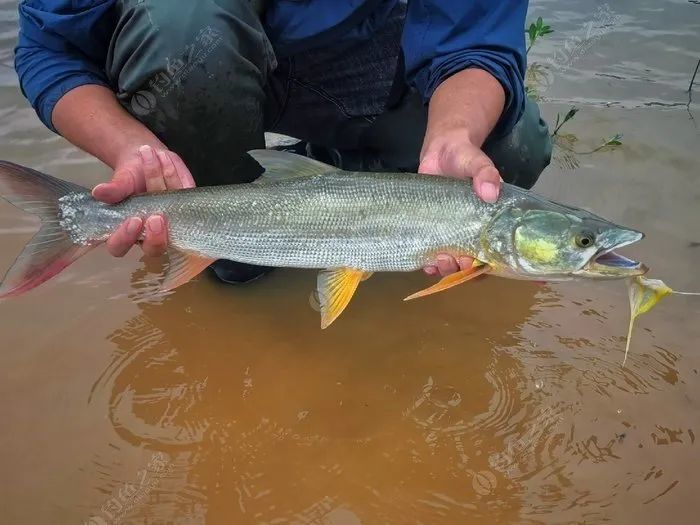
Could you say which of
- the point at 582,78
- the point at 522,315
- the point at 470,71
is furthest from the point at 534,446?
the point at 582,78

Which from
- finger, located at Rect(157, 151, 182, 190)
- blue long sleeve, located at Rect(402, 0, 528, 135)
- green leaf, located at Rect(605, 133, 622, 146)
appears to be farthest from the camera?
green leaf, located at Rect(605, 133, 622, 146)

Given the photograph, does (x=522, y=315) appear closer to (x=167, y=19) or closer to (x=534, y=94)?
(x=167, y=19)

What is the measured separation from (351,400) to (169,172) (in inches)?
45.3

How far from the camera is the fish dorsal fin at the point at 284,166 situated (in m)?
2.57

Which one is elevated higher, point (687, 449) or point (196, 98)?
point (196, 98)

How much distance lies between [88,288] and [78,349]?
1.46 ft

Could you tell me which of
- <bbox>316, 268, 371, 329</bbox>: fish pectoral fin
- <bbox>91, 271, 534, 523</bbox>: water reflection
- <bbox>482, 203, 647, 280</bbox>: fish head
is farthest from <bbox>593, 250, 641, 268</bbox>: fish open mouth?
<bbox>316, 268, 371, 329</bbox>: fish pectoral fin

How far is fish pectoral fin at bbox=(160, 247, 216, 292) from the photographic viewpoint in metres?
2.62

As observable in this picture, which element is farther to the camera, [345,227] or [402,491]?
[345,227]

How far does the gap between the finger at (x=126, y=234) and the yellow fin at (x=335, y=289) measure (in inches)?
27.8

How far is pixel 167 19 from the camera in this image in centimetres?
270

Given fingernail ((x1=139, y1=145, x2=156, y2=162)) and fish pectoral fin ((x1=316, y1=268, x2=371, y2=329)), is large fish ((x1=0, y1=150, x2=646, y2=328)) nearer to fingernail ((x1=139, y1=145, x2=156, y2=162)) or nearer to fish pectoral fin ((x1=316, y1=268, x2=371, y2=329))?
fish pectoral fin ((x1=316, y1=268, x2=371, y2=329))

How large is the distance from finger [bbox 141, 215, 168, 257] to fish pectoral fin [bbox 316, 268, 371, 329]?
2.02 feet

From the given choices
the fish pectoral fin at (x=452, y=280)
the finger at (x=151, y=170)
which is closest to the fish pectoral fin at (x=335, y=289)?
the fish pectoral fin at (x=452, y=280)
